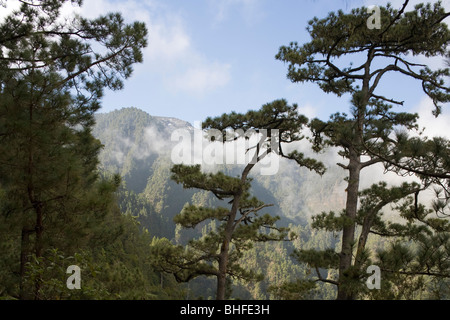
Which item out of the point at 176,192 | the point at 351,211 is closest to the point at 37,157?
the point at 351,211

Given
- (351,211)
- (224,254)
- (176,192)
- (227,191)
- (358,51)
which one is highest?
(176,192)

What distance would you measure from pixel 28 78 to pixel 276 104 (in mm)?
4917

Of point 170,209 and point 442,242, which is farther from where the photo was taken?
point 170,209

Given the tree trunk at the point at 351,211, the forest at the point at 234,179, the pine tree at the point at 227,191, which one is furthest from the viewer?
the pine tree at the point at 227,191

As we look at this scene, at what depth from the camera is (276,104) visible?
23.0 ft

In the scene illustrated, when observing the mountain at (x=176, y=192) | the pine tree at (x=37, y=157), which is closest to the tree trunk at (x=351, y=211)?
the pine tree at (x=37, y=157)

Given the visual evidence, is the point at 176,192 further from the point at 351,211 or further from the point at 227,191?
the point at 351,211

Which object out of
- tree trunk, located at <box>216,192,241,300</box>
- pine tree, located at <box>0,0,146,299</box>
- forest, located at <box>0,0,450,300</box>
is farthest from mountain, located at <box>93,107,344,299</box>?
pine tree, located at <box>0,0,146,299</box>

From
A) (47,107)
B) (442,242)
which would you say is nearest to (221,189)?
(47,107)

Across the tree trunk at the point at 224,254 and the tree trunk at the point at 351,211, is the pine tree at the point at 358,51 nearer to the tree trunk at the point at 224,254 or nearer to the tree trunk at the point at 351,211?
the tree trunk at the point at 351,211

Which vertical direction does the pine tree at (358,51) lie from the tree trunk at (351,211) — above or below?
above

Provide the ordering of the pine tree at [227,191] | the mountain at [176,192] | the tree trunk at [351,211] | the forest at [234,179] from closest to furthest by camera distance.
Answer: the forest at [234,179]
the tree trunk at [351,211]
the pine tree at [227,191]
the mountain at [176,192]
